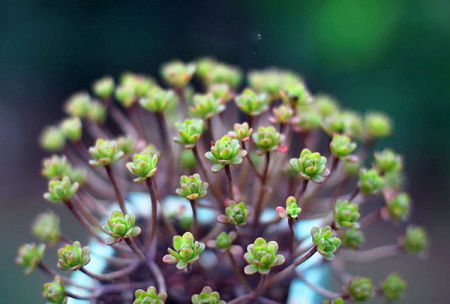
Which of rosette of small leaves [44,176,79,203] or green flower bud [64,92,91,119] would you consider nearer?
rosette of small leaves [44,176,79,203]

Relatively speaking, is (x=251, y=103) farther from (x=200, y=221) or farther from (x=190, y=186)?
(x=200, y=221)

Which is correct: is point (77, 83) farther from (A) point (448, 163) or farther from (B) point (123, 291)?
(A) point (448, 163)

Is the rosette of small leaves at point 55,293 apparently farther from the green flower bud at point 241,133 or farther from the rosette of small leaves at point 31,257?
the green flower bud at point 241,133

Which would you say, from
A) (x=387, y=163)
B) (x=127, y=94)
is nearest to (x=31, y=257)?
(x=127, y=94)

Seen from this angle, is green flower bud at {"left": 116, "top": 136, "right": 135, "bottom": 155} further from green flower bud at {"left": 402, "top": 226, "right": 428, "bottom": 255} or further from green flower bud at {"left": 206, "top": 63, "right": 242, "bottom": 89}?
green flower bud at {"left": 402, "top": 226, "right": 428, "bottom": 255}

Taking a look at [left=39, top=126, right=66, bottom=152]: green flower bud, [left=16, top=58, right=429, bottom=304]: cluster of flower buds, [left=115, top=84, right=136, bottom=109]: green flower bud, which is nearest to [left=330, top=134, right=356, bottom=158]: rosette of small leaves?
[left=16, top=58, right=429, bottom=304]: cluster of flower buds

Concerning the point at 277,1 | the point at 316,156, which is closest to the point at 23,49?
the point at 277,1
